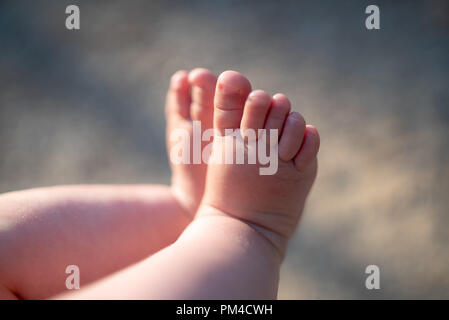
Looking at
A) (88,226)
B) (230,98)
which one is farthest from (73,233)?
(230,98)

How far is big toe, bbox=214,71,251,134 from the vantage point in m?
0.55

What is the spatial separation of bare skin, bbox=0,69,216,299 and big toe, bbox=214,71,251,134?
0.13 metres

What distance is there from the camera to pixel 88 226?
0.54 m

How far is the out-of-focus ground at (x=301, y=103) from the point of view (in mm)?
750

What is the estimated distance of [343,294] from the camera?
700 millimetres

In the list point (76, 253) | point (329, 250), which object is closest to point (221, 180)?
point (76, 253)

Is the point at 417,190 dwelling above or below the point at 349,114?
below

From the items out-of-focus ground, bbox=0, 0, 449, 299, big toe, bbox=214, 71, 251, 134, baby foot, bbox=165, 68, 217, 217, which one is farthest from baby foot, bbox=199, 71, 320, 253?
out-of-focus ground, bbox=0, 0, 449, 299

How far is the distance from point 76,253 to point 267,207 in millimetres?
248

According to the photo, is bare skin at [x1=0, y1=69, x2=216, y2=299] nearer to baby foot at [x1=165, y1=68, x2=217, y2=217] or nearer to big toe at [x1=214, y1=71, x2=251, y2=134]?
baby foot at [x1=165, y1=68, x2=217, y2=217]

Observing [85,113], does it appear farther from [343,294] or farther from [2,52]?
[343,294]

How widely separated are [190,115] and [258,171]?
25cm

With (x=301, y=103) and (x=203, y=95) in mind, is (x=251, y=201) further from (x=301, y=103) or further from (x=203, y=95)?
(x=301, y=103)

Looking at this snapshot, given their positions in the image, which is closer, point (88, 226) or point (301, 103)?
point (88, 226)
